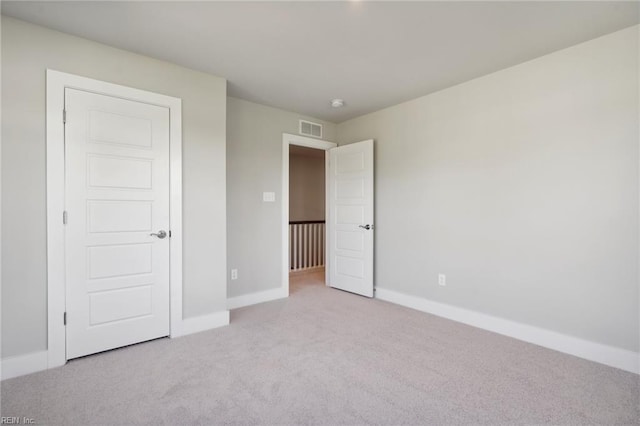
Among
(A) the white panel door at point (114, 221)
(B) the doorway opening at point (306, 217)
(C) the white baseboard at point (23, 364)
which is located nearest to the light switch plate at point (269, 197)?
(A) the white panel door at point (114, 221)

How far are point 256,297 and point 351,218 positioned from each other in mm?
1641

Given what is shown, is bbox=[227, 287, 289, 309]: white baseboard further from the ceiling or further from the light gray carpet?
the ceiling

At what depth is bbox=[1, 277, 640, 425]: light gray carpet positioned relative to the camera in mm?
1723

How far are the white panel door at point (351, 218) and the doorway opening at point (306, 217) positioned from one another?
0.67 meters

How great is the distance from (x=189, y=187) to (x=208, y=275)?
0.88m

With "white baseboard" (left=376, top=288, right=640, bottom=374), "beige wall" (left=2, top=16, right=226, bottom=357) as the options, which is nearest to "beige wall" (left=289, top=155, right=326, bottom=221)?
"white baseboard" (left=376, top=288, right=640, bottom=374)

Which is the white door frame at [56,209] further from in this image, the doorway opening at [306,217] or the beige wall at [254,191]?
the doorway opening at [306,217]

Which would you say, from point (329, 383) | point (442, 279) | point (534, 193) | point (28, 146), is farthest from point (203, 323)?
point (534, 193)

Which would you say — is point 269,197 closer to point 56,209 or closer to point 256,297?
point 256,297

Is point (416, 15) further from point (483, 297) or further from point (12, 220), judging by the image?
point (12, 220)

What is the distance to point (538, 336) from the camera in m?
2.63

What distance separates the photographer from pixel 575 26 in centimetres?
217

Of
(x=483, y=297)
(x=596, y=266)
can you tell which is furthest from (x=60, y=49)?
(x=596, y=266)

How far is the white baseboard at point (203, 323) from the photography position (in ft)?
A: 9.26
